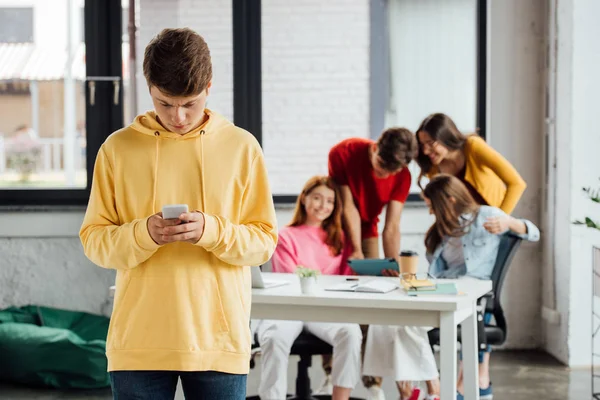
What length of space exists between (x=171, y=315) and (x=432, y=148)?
111 inches

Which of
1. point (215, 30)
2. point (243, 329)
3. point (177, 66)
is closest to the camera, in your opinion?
point (177, 66)

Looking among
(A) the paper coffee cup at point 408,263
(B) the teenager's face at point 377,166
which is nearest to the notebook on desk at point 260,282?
(A) the paper coffee cup at point 408,263

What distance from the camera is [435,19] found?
212 inches

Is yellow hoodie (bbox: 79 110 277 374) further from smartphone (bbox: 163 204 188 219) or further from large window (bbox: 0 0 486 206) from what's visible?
large window (bbox: 0 0 486 206)

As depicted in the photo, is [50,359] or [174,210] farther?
[50,359]

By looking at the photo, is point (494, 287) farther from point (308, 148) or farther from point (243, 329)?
point (243, 329)

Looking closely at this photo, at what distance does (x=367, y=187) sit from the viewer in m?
4.40

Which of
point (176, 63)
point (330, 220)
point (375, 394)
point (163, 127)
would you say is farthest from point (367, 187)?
point (176, 63)

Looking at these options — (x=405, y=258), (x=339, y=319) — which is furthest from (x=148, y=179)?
(x=405, y=258)

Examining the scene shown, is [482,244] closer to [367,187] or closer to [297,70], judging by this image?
[367,187]

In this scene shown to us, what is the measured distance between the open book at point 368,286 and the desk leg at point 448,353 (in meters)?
0.27

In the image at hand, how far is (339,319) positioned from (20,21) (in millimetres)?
3288

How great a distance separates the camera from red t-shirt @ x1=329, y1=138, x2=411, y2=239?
4356mm

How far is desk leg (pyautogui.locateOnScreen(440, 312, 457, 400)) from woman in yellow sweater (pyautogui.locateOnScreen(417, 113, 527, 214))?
4.69ft
